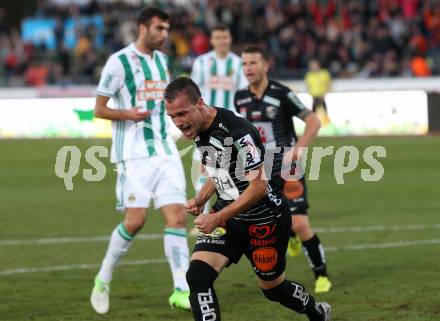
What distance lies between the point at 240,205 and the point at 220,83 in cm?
735

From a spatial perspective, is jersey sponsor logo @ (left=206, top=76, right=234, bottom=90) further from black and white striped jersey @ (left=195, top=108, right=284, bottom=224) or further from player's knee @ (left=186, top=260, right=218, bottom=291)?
player's knee @ (left=186, top=260, right=218, bottom=291)

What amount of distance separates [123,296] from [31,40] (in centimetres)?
2929

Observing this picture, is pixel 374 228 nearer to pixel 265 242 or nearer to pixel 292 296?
pixel 292 296

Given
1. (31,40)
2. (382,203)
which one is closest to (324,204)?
(382,203)

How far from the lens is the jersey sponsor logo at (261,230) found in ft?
24.6

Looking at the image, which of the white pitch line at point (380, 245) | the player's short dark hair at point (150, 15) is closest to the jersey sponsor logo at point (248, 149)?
the player's short dark hair at point (150, 15)

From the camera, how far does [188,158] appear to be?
2427 cm

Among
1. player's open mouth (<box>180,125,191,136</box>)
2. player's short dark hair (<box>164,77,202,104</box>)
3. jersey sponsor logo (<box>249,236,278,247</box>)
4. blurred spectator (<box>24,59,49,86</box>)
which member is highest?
player's short dark hair (<box>164,77,202,104</box>)

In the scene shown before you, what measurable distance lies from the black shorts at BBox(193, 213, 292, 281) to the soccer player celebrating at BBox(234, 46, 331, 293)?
2623mm

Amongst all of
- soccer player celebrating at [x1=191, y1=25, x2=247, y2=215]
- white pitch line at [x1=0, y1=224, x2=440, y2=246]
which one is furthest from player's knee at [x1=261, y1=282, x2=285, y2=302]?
soccer player celebrating at [x1=191, y1=25, x2=247, y2=215]

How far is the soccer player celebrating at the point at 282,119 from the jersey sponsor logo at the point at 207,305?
309 centimetres

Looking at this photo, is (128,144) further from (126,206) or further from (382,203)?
(382,203)

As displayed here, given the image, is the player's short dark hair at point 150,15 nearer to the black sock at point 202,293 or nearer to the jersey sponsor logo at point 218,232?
the jersey sponsor logo at point 218,232

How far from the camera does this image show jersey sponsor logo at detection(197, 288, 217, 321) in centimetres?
717
